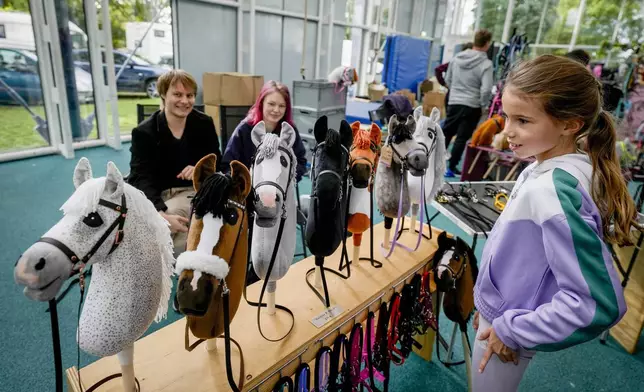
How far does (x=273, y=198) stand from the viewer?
0.91m

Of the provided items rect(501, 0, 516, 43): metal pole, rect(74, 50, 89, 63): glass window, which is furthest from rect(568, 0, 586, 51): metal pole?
rect(74, 50, 89, 63): glass window

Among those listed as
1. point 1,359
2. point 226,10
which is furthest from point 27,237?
point 226,10

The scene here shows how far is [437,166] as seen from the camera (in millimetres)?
1675

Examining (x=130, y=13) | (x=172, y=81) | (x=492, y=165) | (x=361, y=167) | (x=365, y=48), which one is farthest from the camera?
(x=365, y=48)

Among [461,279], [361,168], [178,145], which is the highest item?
[361,168]

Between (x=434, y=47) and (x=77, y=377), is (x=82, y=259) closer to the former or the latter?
(x=77, y=377)

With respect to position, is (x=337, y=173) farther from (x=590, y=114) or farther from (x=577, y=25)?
(x=577, y=25)

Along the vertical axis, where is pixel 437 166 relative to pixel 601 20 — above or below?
below

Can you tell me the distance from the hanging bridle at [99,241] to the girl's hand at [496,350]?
93 cm

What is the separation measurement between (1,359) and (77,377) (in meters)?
1.22

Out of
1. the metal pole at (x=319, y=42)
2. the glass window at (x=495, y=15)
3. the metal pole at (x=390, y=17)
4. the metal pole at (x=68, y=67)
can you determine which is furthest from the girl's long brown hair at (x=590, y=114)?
the glass window at (x=495, y=15)

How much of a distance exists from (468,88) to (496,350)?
4.15 metres

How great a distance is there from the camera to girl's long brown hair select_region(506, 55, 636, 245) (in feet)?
2.84

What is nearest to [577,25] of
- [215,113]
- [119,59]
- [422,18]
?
[422,18]
